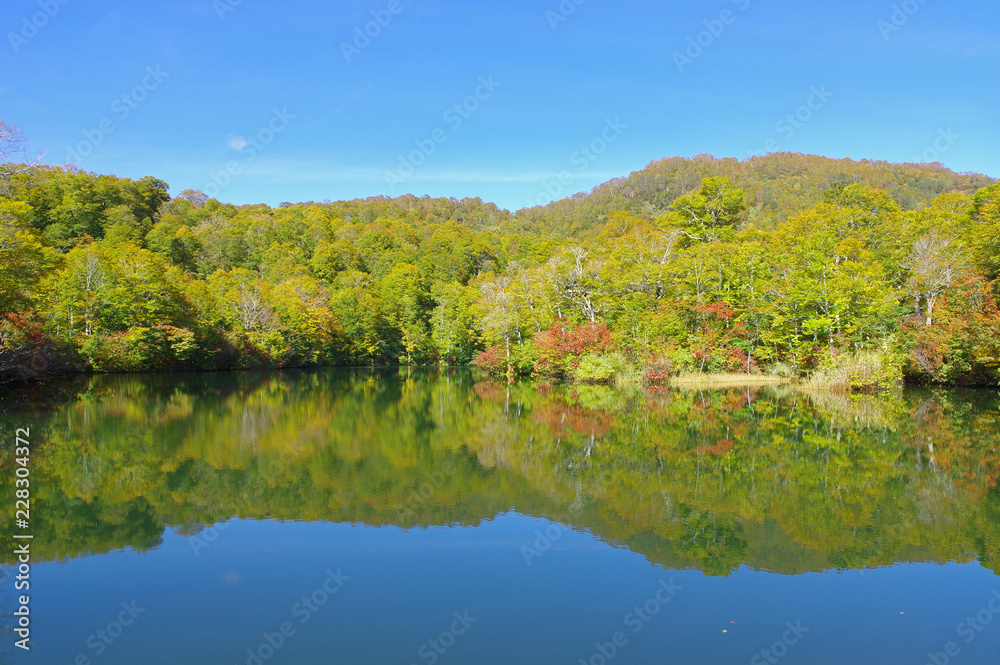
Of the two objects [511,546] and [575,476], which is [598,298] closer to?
[575,476]

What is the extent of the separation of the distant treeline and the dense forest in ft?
0.42

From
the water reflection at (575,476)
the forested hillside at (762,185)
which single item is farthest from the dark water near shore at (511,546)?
the forested hillside at (762,185)

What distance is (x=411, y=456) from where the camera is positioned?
13.0 m

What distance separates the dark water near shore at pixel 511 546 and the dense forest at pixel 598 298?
44.9ft

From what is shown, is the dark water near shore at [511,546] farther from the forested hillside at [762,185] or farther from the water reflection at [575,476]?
the forested hillside at [762,185]

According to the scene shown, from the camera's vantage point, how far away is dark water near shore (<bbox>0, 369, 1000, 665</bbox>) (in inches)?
209

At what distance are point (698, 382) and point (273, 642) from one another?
27.8 m

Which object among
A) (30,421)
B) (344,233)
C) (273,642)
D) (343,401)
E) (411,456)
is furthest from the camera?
(344,233)

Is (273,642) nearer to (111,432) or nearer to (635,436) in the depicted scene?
(635,436)

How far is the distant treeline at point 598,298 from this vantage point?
27.1 metres

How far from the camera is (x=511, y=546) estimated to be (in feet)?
25.6

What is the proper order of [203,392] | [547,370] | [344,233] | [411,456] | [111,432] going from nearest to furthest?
[411,456] < [111,432] < [203,392] < [547,370] < [344,233]

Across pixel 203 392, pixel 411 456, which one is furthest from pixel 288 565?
pixel 203 392

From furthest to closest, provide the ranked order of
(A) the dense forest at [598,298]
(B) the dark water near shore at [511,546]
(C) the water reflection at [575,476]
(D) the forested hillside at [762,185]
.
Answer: (D) the forested hillside at [762,185] → (A) the dense forest at [598,298] → (C) the water reflection at [575,476] → (B) the dark water near shore at [511,546]
